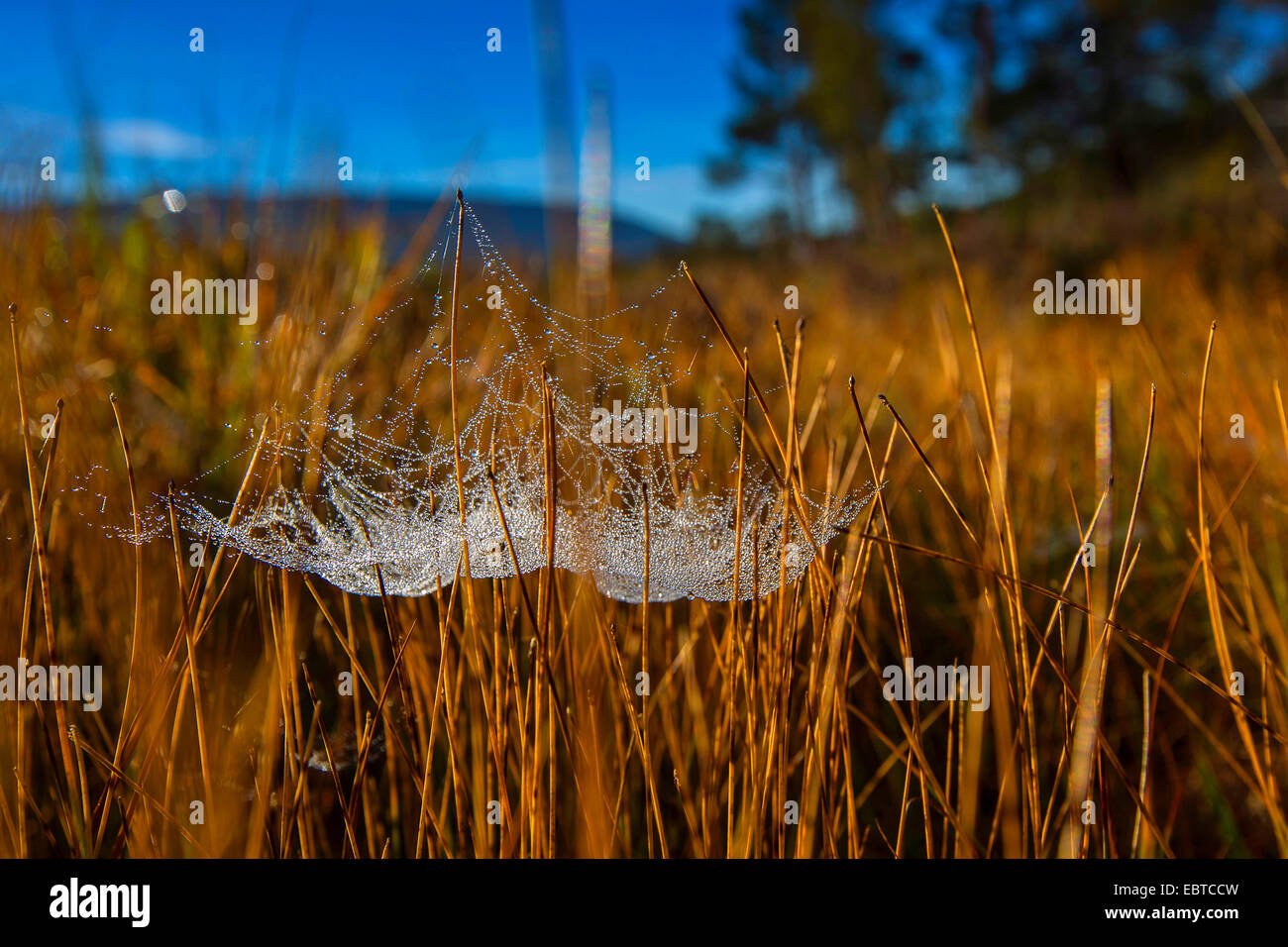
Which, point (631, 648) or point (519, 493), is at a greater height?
point (519, 493)

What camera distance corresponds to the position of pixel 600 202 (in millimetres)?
528

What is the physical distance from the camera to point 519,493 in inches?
37.4

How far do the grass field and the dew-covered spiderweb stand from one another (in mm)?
49

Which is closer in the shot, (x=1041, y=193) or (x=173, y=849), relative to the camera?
(x=173, y=849)

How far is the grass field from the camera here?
690 mm

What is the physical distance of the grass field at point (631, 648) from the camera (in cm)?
69

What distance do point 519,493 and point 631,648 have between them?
0.85 ft

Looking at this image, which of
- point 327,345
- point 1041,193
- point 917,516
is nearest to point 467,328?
point 327,345

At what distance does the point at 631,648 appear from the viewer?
103 centimetres

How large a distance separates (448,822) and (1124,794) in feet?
2.67

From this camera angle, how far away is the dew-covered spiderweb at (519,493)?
0.79 meters

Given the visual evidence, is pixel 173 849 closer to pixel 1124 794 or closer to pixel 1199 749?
pixel 1124 794

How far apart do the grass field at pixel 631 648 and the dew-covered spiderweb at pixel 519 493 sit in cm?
5

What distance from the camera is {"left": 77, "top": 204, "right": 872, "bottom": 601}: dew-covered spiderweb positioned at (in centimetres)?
79
